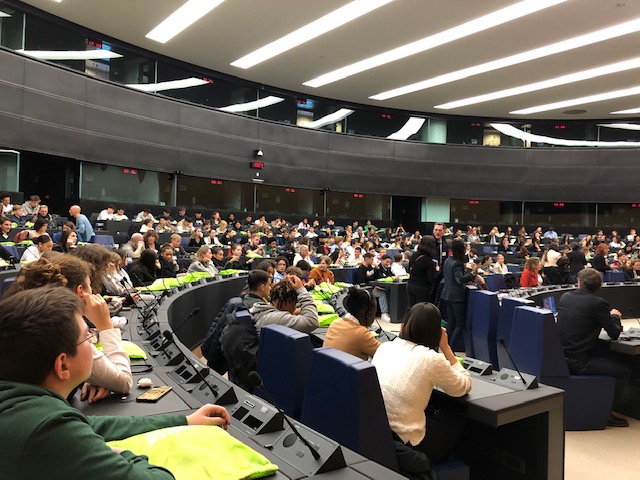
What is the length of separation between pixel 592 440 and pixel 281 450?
3.34 meters

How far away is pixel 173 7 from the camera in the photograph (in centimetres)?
1106

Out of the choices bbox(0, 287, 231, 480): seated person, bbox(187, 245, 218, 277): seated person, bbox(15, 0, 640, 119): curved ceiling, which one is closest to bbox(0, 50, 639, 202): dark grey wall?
bbox(15, 0, 640, 119): curved ceiling

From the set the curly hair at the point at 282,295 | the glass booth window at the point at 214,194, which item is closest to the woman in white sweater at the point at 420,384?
the curly hair at the point at 282,295

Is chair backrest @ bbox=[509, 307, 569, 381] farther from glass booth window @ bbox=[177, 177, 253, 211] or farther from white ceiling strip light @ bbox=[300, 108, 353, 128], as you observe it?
white ceiling strip light @ bbox=[300, 108, 353, 128]

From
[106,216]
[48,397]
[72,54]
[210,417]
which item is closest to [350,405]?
[210,417]

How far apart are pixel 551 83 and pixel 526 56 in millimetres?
2794

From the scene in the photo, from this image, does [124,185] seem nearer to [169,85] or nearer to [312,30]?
[169,85]

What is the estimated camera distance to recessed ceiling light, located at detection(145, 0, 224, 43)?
35.8 feet

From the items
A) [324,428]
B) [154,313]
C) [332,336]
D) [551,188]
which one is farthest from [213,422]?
[551,188]

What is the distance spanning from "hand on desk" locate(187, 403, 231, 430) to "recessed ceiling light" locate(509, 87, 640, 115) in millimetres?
18124

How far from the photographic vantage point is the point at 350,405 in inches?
78.0

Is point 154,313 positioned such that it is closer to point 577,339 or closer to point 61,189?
point 577,339

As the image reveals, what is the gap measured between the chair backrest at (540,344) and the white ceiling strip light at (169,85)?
1290cm

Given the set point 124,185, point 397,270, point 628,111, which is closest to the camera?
point 397,270
